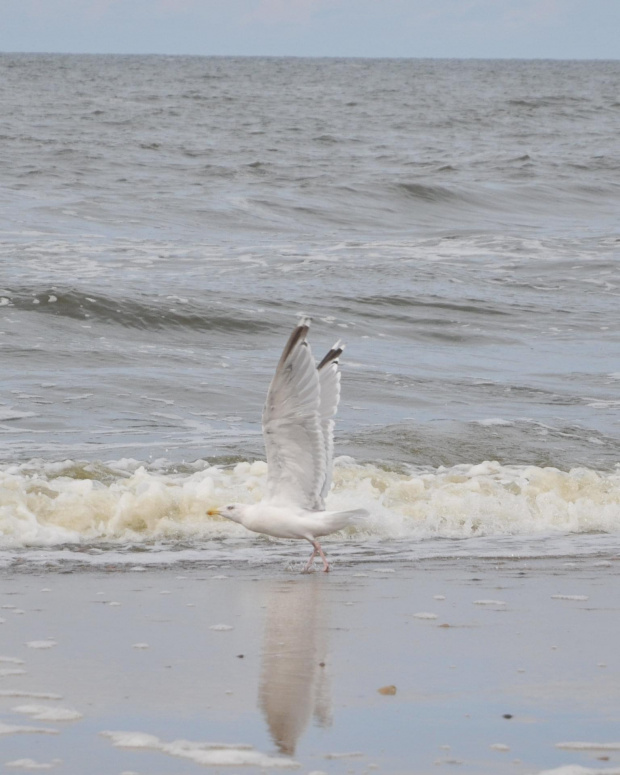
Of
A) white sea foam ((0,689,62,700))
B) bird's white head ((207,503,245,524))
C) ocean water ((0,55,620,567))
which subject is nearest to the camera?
white sea foam ((0,689,62,700))

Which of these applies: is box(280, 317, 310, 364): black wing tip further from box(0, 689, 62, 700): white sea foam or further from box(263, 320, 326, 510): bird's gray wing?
box(0, 689, 62, 700): white sea foam

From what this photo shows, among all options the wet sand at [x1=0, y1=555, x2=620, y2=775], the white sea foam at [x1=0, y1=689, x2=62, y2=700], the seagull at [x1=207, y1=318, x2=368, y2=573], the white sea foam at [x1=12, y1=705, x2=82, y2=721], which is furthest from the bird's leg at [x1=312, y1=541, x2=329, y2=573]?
the white sea foam at [x1=12, y1=705, x2=82, y2=721]

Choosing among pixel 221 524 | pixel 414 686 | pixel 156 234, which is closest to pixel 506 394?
pixel 221 524

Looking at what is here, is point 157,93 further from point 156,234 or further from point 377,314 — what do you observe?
point 377,314

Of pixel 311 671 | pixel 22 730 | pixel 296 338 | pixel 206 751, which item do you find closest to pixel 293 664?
pixel 311 671

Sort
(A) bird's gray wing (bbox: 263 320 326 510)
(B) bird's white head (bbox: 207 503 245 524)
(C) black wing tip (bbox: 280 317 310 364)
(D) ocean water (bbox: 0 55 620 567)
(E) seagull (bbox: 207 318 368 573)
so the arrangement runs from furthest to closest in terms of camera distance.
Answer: (D) ocean water (bbox: 0 55 620 567) → (B) bird's white head (bbox: 207 503 245 524) → (E) seagull (bbox: 207 318 368 573) → (A) bird's gray wing (bbox: 263 320 326 510) → (C) black wing tip (bbox: 280 317 310 364)

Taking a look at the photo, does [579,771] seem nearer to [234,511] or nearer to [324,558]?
[324,558]

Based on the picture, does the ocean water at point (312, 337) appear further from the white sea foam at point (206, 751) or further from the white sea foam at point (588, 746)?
the white sea foam at point (588, 746)

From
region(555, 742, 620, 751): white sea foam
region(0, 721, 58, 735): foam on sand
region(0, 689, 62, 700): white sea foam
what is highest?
region(555, 742, 620, 751): white sea foam

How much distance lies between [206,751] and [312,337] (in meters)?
10.7

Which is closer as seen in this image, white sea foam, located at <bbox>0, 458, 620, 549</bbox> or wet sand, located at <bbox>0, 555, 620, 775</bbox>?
wet sand, located at <bbox>0, 555, 620, 775</bbox>

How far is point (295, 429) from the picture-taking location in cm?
612

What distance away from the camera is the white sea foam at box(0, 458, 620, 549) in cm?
722

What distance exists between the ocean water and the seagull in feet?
1.31
